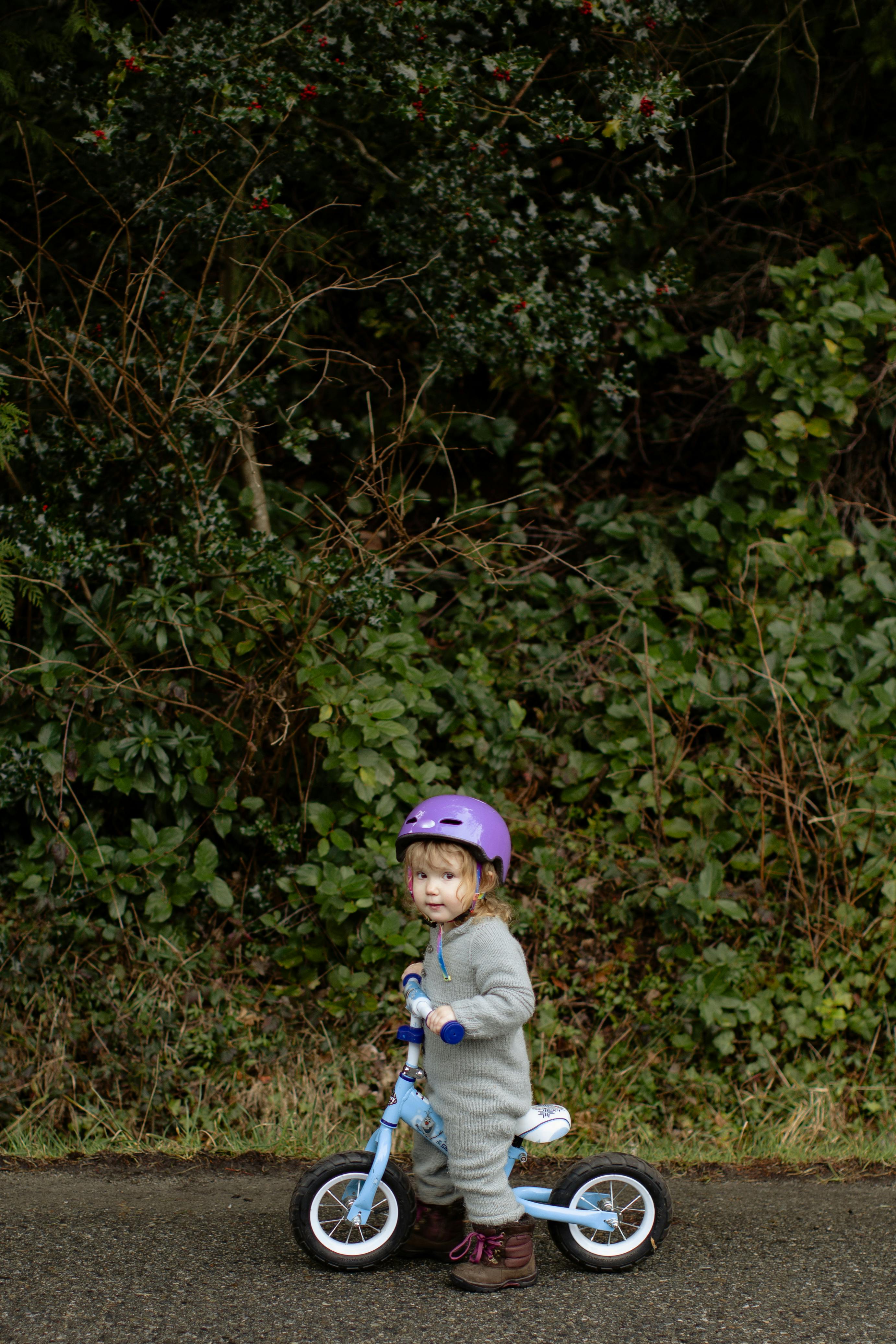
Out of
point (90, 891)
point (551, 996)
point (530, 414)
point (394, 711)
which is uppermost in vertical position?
point (530, 414)

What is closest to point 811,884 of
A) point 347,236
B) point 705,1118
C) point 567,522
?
point 705,1118

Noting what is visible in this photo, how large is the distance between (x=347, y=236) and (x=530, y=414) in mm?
1356

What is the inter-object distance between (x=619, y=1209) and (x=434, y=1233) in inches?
19.1

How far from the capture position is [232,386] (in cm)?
420

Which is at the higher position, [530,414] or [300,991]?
[530,414]

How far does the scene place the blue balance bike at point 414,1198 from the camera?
8.86 feet

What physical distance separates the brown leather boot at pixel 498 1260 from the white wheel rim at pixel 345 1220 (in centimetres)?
20

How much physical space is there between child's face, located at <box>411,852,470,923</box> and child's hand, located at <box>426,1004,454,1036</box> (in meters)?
0.25

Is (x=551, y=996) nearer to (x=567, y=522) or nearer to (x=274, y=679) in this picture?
(x=274, y=679)

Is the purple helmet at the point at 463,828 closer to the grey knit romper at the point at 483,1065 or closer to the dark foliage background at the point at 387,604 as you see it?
the grey knit romper at the point at 483,1065

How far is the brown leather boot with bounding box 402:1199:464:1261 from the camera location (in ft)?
9.25

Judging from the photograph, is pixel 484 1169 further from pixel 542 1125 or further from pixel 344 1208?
pixel 344 1208

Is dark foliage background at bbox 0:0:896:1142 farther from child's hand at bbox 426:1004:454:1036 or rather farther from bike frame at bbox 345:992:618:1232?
child's hand at bbox 426:1004:454:1036

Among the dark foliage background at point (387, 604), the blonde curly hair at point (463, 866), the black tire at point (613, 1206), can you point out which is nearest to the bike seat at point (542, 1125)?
the black tire at point (613, 1206)
